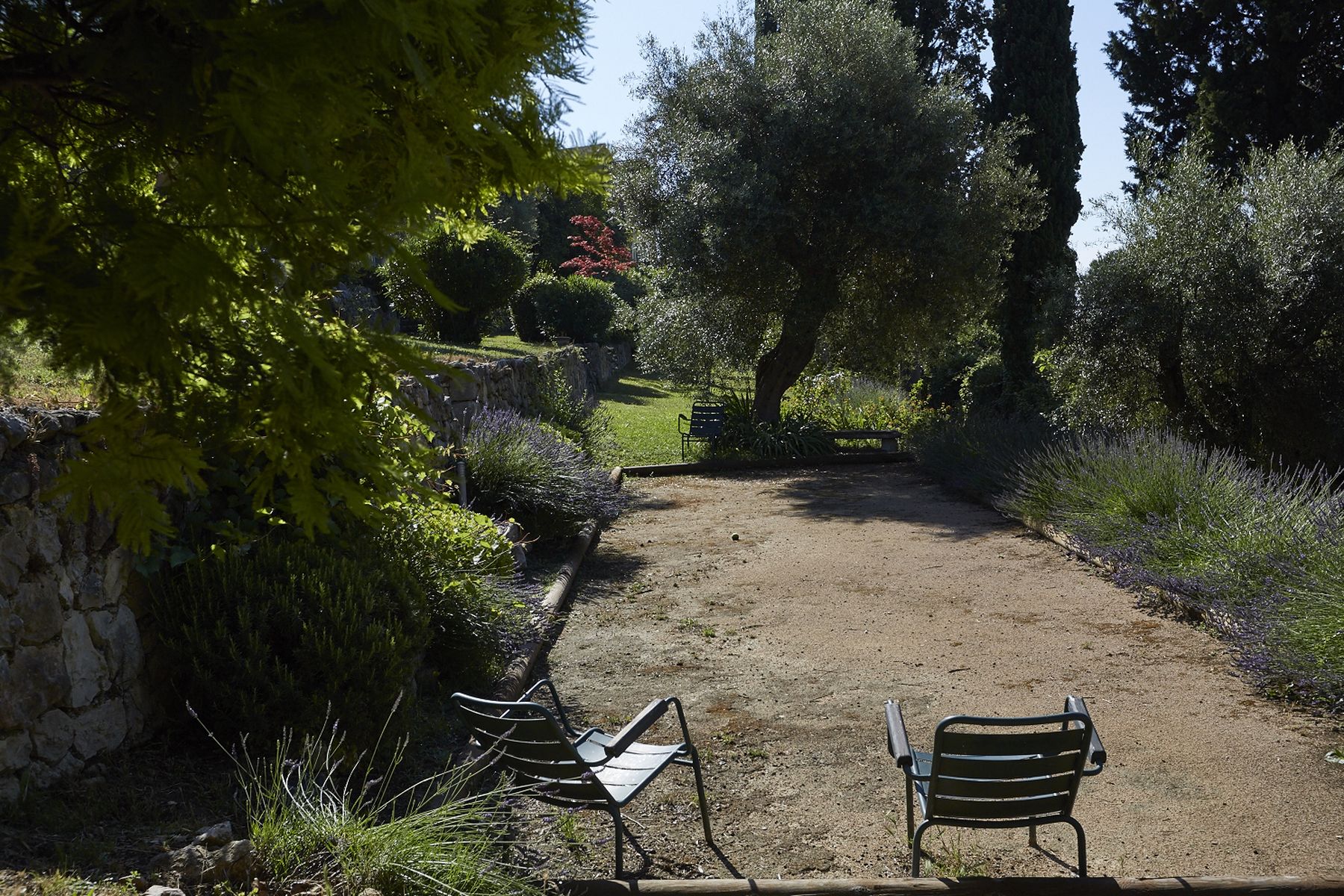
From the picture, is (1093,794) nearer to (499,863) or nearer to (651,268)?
(499,863)

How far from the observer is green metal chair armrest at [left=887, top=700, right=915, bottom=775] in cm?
390

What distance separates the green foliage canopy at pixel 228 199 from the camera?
1822mm

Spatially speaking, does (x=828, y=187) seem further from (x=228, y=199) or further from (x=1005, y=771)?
(x=228, y=199)

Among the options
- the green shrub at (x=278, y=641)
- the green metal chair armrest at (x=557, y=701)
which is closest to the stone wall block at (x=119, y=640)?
the green shrub at (x=278, y=641)

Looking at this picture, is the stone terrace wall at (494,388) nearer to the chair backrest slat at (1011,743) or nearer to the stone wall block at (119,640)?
the stone wall block at (119,640)

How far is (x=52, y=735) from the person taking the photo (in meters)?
3.88

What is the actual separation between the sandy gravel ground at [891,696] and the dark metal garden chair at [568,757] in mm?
292

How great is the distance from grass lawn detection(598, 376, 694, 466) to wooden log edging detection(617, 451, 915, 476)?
46 centimetres

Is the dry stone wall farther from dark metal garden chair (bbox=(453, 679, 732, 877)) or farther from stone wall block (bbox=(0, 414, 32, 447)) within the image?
dark metal garden chair (bbox=(453, 679, 732, 877))

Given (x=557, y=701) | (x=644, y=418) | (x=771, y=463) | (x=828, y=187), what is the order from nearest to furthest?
(x=557, y=701)
(x=828, y=187)
(x=771, y=463)
(x=644, y=418)

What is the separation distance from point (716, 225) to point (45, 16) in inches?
522

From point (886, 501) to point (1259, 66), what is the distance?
41.6ft

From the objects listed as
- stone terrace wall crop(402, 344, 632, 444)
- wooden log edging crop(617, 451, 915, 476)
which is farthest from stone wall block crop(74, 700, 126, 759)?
wooden log edging crop(617, 451, 915, 476)

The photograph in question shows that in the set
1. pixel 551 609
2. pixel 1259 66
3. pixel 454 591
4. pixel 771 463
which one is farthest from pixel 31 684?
pixel 1259 66
